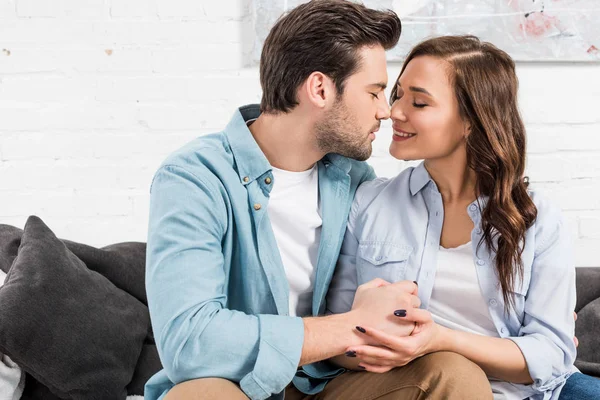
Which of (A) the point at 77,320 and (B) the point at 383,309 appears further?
(A) the point at 77,320

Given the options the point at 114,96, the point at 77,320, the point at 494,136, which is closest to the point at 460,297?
the point at 494,136

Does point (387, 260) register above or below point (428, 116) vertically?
below

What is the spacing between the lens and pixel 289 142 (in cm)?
185

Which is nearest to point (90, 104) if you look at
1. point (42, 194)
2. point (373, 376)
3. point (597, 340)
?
point (42, 194)

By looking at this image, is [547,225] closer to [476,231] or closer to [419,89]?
[476,231]


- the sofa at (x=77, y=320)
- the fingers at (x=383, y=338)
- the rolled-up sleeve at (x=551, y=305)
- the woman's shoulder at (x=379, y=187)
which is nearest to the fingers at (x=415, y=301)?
the fingers at (x=383, y=338)

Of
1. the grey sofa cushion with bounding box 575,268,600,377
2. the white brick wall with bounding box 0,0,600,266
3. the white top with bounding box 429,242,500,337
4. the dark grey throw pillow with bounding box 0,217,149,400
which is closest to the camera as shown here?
the white top with bounding box 429,242,500,337

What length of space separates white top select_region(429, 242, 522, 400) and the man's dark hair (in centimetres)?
47

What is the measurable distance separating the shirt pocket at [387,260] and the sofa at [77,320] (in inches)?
31.8

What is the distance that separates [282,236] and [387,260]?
251mm

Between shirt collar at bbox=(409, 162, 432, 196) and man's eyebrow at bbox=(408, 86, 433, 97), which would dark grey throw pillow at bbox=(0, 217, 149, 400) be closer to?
shirt collar at bbox=(409, 162, 432, 196)

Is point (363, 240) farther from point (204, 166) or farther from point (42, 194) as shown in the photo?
point (42, 194)

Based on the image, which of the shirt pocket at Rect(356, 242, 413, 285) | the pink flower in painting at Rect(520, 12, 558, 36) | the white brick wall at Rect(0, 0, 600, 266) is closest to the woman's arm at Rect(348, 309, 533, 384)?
the shirt pocket at Rect(356, 242, 413, 285)

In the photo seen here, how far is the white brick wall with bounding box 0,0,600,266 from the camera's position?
8.48ft
